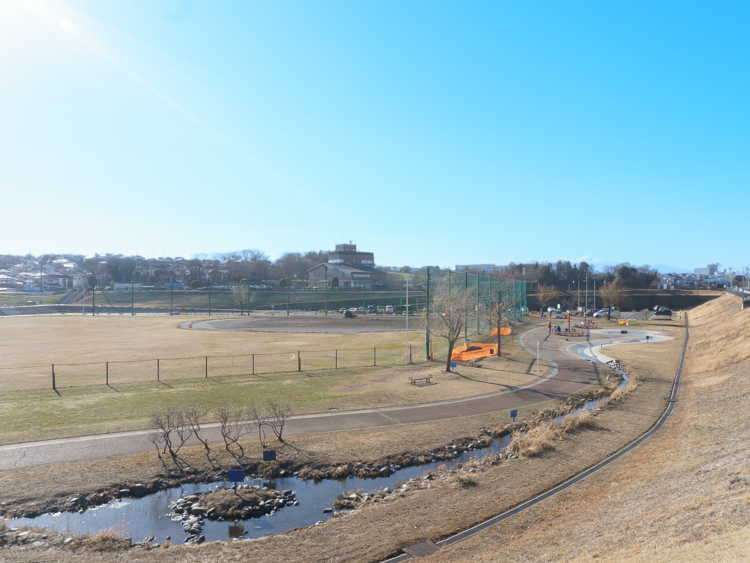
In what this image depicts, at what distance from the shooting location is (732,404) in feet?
53.8

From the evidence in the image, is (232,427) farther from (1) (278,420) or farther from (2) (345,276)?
(2) (345,276)

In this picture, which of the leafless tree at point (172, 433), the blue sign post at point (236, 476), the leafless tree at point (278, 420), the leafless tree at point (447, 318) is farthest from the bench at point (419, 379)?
the blue sign post at point (236, 476)

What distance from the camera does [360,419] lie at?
55.0 feet

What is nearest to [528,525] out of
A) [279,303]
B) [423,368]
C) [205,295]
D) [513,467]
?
[513,467]

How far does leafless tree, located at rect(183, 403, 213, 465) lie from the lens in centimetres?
1365

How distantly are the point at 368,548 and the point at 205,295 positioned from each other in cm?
9786

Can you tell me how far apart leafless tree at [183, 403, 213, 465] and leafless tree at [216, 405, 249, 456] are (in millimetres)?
524

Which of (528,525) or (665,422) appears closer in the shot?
(528,525)

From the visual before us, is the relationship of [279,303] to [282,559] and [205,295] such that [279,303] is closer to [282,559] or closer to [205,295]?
[205,295]

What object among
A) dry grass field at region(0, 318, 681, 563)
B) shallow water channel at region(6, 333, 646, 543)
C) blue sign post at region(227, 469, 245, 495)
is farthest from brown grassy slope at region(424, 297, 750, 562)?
blue sign post at region(227, 469, 245, 495)

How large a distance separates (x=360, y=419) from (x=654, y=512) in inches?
392

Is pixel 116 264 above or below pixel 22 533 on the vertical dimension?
above

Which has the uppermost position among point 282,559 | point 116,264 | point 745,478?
point 116,264

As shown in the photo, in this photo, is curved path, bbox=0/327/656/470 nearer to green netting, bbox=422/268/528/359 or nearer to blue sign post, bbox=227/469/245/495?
blue sign post, bbox=227/469/245/495
